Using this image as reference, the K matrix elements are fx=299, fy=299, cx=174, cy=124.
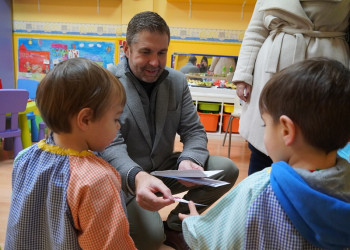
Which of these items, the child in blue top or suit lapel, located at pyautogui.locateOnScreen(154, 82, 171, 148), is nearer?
the child in blue top

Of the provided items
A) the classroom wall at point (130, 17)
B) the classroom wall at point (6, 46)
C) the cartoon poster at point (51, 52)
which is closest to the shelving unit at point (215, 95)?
the classroom wall at point (130, 17)

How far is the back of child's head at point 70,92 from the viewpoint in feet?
2.50

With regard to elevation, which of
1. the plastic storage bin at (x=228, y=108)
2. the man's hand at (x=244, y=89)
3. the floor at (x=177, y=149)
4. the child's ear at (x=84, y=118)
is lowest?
the floor at (x=177, y=149)

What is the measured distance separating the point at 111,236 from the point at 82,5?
14.9ft

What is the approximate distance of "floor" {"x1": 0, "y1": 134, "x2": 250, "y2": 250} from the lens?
184 cm

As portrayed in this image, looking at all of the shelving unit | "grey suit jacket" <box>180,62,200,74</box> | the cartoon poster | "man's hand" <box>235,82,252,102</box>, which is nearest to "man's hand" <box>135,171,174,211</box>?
"man's hand" <box>235,82,252,102</box>

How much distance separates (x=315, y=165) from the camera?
68cm

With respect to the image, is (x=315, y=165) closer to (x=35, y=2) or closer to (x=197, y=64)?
(x=197, y=64)

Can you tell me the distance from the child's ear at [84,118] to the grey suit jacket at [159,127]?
0.48 m

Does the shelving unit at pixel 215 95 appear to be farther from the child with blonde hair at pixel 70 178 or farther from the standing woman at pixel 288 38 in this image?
the child with blonde hair at pixel 70 178

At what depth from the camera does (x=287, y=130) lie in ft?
2.22

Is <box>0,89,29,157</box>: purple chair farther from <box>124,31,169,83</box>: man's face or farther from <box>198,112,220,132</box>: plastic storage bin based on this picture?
<box>198,112,220,132</box>: plastic storage bin

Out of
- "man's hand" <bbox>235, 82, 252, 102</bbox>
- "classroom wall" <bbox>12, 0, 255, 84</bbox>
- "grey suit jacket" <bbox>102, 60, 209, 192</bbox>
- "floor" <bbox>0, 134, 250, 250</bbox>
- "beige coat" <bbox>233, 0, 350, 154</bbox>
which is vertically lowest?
"floor" <bbox>0, 134, 250, 250</bbox>

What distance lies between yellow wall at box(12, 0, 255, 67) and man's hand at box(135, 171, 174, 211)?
3727 millimetres
